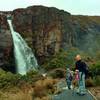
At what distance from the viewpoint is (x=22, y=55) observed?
59.2 meters

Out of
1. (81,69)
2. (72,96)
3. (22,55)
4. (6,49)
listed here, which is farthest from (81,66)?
(22,55)

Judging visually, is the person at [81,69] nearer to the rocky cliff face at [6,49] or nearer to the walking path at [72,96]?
the walking path at [72,96]

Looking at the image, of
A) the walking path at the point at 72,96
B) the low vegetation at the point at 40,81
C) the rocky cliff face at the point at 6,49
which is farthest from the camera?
the rocky cliff face at the point at 6,49

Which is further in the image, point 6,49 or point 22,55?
point 22,55

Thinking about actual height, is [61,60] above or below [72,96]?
below

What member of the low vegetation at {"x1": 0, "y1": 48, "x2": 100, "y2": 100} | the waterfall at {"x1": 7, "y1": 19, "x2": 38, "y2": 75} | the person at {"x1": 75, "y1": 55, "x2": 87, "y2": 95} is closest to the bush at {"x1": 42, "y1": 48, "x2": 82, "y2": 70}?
the low vegetation at {"x1": 0, "y1": 48, "x2": 100, "y2": 100}

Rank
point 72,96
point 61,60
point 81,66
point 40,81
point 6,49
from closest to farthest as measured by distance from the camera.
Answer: point 81,66, point 72,96, point 40,81, point 6,49, point 61,60

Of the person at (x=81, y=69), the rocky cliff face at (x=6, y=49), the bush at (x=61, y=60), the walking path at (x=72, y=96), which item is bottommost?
the bush at (x=61, y=60)

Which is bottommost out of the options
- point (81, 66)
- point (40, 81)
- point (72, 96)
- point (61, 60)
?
point (61, 60)

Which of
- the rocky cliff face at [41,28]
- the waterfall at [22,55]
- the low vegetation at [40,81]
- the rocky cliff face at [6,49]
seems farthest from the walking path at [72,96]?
the rocky cliff face at [41,28]

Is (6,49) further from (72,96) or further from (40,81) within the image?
(72,96)

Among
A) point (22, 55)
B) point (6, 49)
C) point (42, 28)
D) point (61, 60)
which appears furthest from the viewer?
point (42, 28)

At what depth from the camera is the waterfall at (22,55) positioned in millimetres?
57906

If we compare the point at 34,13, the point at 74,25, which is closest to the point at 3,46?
the point at 34,13
